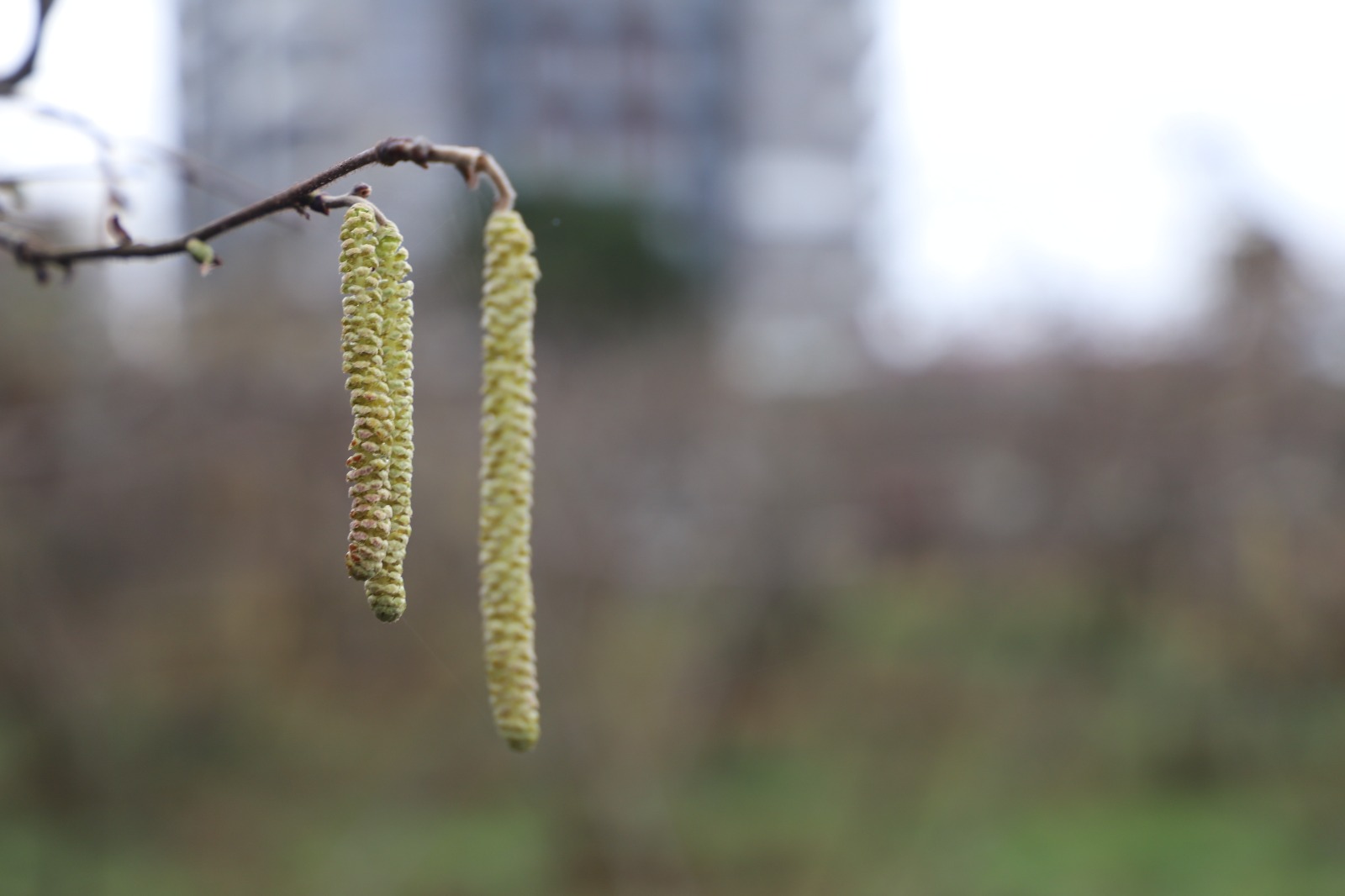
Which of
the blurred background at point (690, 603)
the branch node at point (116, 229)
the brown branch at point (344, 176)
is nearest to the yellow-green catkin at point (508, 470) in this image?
the brown branch at point (344, 176)

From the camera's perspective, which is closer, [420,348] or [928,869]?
[928,869]

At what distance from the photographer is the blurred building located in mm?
11930

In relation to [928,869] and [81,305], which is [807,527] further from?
[81,305]

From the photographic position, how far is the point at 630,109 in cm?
1762

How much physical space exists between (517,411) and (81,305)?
5091mm

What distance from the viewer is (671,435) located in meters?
6.81

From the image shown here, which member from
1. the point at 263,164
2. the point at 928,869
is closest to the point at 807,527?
the point at 928,869

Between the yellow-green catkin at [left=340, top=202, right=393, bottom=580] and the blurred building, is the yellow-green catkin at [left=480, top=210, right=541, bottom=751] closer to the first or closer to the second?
the yellow-green catkin at [left=340, top=202, right=393, bottom=580]

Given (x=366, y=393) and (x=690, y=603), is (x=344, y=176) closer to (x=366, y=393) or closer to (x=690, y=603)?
(x=366, y=393)

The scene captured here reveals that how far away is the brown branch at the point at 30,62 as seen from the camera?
2.92 ft

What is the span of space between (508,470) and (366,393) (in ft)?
0.30

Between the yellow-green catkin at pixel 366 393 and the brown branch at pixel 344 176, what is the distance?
30 mm

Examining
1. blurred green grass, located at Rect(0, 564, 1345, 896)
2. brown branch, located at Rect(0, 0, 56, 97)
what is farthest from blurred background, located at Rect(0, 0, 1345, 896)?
brown branch, located at Rect(0, 0, 56, 97)

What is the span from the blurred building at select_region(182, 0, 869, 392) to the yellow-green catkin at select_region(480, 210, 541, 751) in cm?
309
